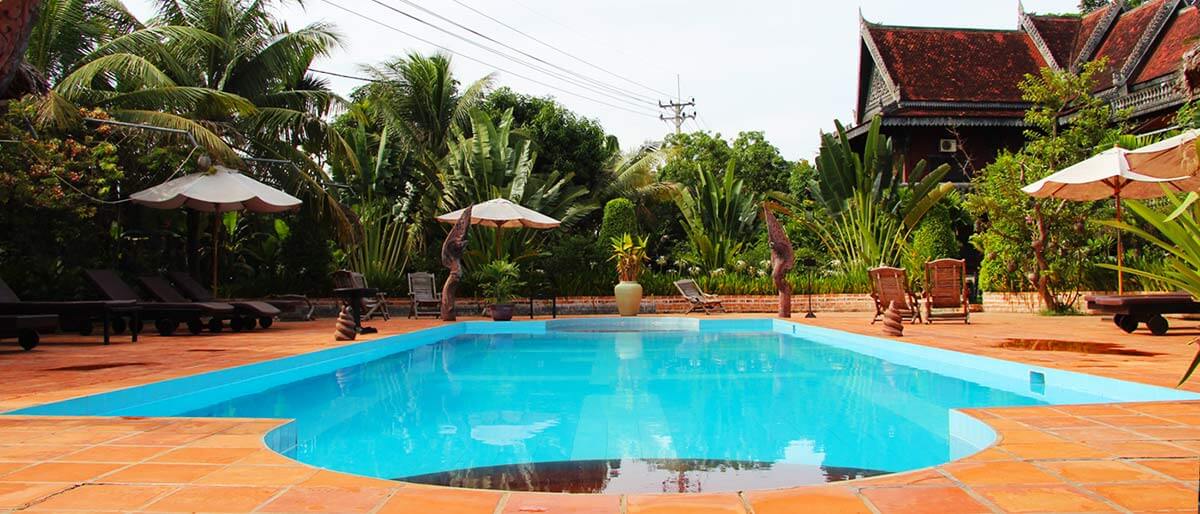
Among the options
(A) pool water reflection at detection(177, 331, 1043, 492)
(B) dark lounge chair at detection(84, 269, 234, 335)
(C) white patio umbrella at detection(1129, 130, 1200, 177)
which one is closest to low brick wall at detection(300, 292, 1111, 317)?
(B) dark lounge chair at detection(84, 269, 234, 335)

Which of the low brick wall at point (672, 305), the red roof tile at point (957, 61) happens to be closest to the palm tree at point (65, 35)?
the low brick wall at point (672, 305)

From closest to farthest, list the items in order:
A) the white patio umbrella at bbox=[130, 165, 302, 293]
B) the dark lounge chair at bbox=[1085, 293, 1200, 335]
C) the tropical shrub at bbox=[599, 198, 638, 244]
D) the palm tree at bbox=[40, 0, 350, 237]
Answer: the dark lounge chair at bbox=[1085, 293, 1200, 335]
the white patio umbrella at bbox=[130, 165, 302, 293]
the palm tree at bbox=[40, 0, 350, 237]
the tropical shrub at bbox=[599, 198, 638, 244]

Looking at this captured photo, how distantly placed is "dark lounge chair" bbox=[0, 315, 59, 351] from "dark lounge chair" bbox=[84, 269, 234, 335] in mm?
1658

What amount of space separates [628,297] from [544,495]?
1222 cm

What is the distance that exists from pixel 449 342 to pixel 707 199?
29.2 feet

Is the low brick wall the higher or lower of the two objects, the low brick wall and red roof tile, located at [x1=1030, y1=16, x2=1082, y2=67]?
the lower

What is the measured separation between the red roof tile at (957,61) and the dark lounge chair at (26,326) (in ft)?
67.1

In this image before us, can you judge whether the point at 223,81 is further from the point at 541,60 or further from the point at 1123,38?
the point at 1123,38

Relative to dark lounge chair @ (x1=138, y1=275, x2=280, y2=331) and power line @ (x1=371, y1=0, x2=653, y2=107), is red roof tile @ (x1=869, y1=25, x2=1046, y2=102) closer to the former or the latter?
power line @ (x1=371, y1=0, x2=653, y2=107)

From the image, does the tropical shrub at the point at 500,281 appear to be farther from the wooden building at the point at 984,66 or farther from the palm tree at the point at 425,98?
the wooden building at the point at 984,66

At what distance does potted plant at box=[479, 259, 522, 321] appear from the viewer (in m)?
13.4

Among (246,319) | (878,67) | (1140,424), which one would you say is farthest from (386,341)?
(878,67)

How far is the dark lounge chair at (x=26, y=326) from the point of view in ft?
23.1

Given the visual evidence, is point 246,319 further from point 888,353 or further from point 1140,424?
point 1140,424
